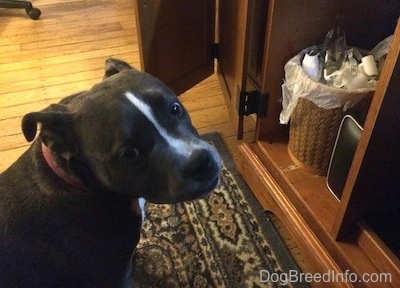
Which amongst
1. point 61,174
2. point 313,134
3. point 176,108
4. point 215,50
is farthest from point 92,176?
point 215,50

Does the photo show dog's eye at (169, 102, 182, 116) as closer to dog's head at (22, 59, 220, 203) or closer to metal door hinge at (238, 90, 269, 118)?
dog's head at (22, 59, 220, 203)

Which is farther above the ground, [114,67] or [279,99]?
[114,67]

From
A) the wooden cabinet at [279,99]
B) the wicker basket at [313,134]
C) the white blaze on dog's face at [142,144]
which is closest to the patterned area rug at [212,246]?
the wooden cabinet at [279,99]

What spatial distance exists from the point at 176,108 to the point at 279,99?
27.5 inches

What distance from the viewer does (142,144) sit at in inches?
36.7

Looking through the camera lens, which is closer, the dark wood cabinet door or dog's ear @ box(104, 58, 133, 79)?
dog's ear @ box(104, 58, 133, 79)

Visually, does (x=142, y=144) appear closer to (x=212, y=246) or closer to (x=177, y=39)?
(x=212, y=246)

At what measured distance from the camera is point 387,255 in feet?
3.99

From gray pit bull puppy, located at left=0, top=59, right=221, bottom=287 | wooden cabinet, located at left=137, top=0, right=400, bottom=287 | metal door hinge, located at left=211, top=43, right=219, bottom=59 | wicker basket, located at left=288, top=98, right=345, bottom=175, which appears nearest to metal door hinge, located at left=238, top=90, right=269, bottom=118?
wooden cabinet, located at left=137, top=0, right=400, bottom=287

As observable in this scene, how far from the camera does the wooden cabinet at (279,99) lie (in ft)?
3.70

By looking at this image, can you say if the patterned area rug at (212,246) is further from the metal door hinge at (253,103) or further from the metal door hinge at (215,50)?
the metal door hinge at (215,50)

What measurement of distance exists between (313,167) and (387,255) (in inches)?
17.7

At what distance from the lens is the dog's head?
0.92 m

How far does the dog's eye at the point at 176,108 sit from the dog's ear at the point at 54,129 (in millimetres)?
237
